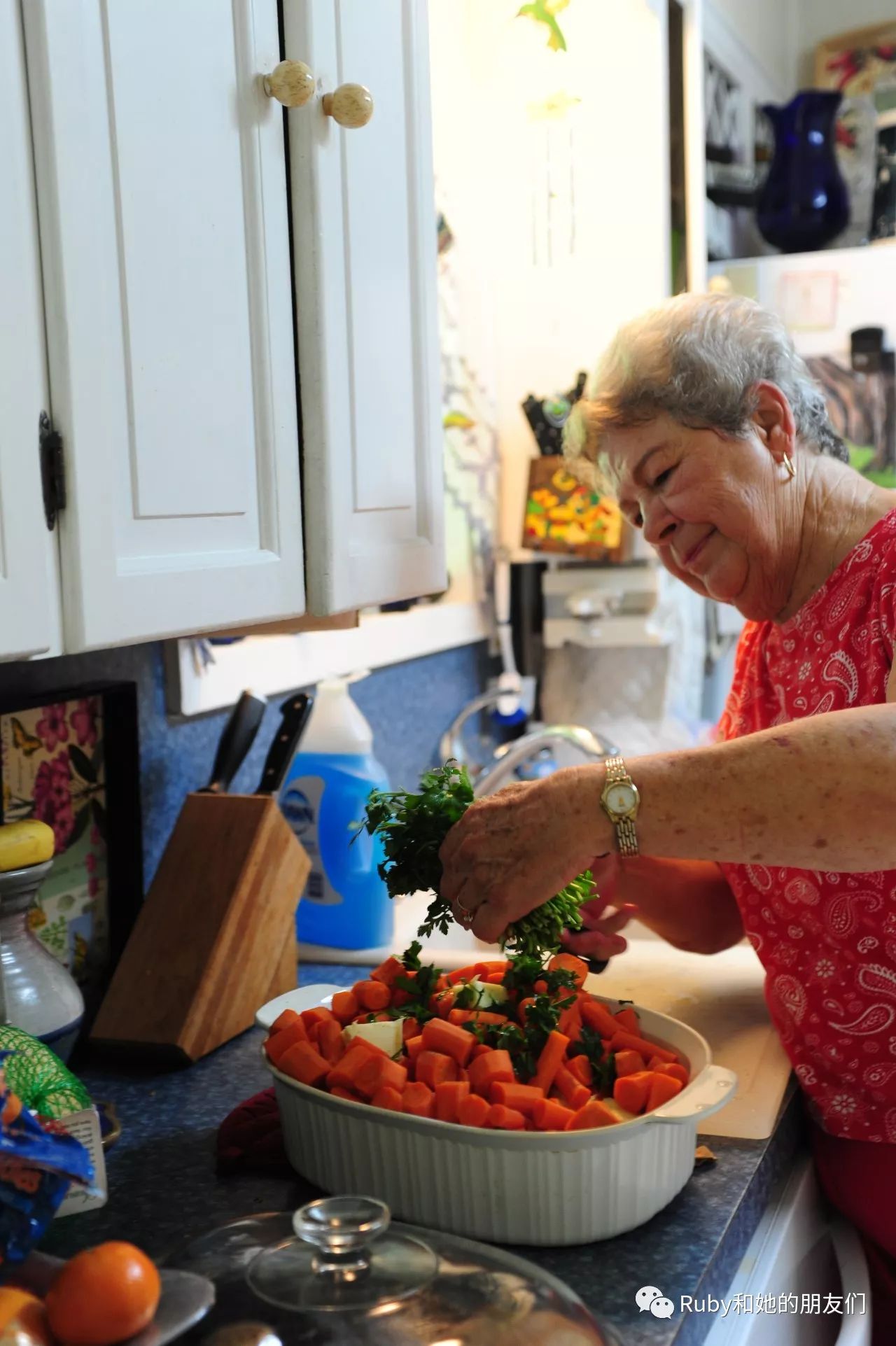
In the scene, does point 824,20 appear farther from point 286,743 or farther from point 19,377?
point 19,377

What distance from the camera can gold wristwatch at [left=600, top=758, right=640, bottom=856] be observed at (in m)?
1.01

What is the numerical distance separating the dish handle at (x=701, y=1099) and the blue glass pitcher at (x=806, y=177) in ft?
7.11

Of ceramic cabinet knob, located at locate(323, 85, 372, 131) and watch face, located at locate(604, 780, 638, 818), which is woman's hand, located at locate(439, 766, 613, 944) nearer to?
A: watch face, located at locate(604, 780, 638, 818)

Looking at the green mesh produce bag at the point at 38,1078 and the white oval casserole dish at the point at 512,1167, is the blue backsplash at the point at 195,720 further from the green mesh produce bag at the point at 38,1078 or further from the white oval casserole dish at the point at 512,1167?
the white oval casserole dish at the point at 512,1167

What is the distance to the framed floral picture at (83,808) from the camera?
4.18 ft

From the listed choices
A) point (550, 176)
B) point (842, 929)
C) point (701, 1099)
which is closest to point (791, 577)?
point (842, 929)

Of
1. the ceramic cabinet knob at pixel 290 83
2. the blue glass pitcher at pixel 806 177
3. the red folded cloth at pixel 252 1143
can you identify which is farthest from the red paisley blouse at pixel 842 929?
the blue glass pitcher at pixel 806 177

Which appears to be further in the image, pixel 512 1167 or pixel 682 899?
pixel 682 899

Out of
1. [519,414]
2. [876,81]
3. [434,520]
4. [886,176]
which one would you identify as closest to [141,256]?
[434,520]

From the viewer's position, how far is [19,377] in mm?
794

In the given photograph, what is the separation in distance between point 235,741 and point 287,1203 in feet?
1.93

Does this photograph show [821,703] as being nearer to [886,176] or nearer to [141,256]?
[141,256]

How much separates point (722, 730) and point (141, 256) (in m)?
0.87

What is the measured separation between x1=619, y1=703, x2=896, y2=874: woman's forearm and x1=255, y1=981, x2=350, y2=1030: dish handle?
36cm
